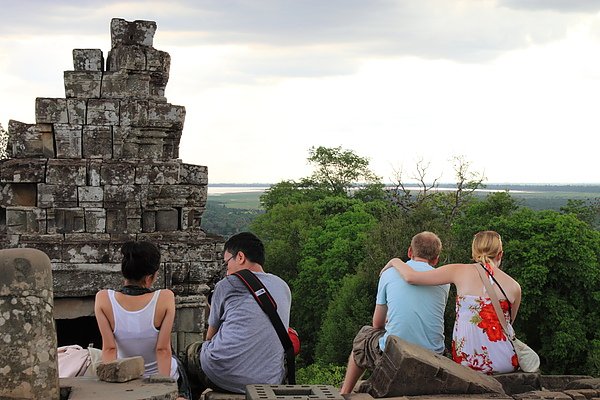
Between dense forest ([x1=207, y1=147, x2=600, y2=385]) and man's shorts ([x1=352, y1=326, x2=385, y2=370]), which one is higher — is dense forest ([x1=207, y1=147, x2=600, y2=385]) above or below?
below

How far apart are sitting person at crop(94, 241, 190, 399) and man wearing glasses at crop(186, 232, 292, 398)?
48cm

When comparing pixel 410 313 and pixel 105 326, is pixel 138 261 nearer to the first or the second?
pixel 105 326

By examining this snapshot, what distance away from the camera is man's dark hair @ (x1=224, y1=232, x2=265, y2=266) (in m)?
7.13

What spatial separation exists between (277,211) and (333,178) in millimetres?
8704

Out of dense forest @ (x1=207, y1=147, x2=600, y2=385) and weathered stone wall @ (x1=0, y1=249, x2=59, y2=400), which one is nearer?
weathered stone wall @ (x1=0, y1=249, x2=59, y2=400)

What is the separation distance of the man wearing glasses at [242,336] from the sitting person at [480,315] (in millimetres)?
1365

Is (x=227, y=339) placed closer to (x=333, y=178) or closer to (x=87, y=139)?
(x=87, y=139)

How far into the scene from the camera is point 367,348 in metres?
7.77

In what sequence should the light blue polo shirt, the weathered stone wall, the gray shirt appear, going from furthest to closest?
1. the light blue polo shirt
2. the gray shirt
3. the weathered stone wall

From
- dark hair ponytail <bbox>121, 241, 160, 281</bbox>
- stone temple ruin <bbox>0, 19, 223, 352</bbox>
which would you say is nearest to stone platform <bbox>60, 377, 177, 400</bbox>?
dark hair ponytail <bbox>121, 241, 160, 281</bbox>

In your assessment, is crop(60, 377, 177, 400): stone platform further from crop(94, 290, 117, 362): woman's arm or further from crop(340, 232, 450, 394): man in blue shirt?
crop(340, 232, 450, 394): man in blue shirt

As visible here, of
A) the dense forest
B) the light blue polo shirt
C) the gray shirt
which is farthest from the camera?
the dense forest

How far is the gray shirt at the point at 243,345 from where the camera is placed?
686cm

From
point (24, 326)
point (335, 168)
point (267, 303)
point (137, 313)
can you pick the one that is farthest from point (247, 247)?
point (335, 168)
